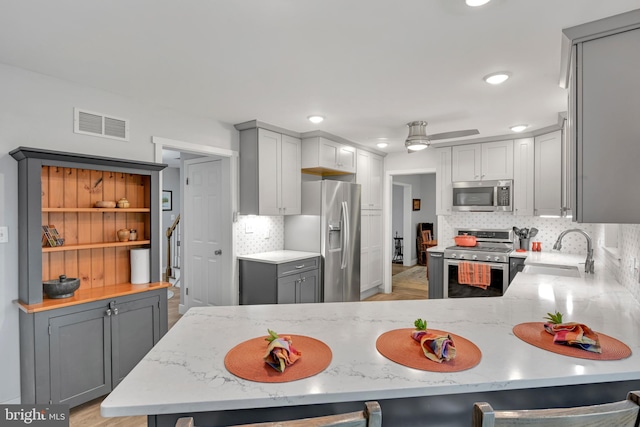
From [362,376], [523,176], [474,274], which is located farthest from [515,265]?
[362,376]

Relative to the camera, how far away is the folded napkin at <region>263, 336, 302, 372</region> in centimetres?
119

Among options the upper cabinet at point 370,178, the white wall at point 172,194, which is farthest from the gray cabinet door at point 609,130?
the white wall at point 172,194

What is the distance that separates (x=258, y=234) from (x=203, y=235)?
67 centimetres

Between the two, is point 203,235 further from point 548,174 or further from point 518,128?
point 548,174

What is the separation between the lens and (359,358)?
1.30 meters

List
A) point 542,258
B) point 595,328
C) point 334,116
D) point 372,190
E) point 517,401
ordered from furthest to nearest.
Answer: point 372,190
point 542,258
point 334,116
point 595,328
point 517,401

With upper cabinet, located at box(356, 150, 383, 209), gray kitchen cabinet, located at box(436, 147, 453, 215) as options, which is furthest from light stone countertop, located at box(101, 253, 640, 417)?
upper cabinet, located at box(356, 150, 383, 209)

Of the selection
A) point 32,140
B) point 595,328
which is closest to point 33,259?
point 32,140

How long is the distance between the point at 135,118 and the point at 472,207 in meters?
4.04

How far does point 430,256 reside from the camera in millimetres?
4586

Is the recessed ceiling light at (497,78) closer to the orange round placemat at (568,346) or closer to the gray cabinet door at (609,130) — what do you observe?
the gray cabinet door at (609,130)

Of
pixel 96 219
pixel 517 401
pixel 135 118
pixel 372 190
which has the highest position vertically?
pixel 135 118

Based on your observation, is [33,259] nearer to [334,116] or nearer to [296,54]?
[296,54]

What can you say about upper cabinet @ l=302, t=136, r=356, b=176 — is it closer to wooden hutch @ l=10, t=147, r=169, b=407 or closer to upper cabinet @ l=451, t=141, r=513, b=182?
upper cabinet @ l=451, t=141, r=513, b=182
